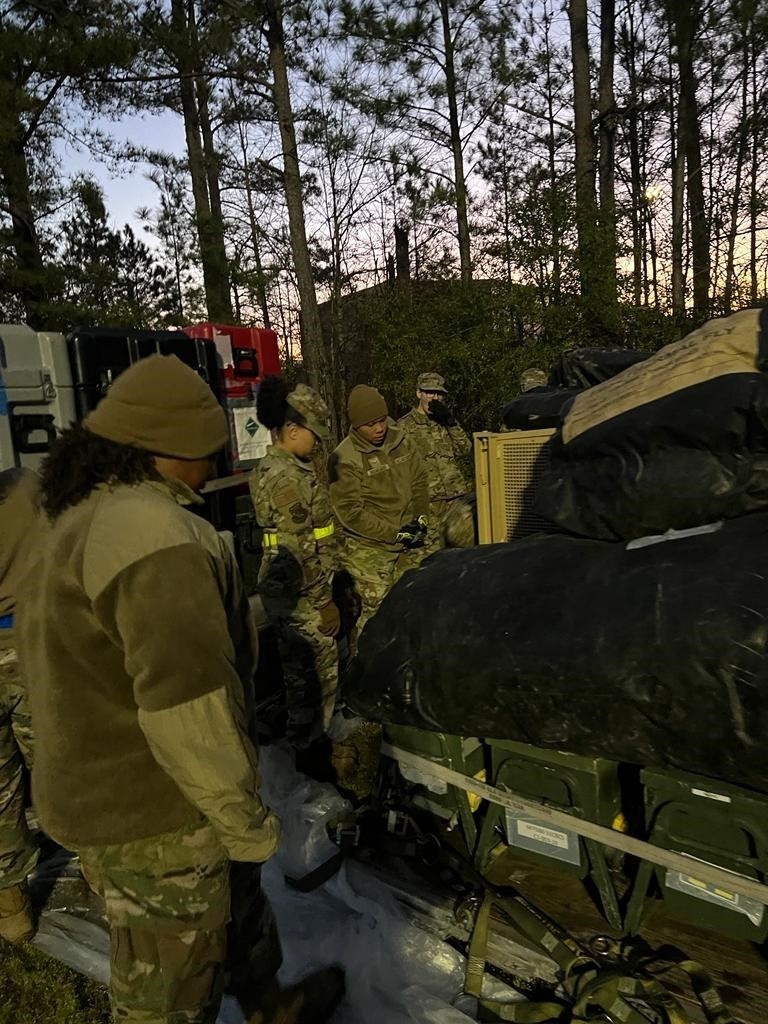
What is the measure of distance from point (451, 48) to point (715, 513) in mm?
12514

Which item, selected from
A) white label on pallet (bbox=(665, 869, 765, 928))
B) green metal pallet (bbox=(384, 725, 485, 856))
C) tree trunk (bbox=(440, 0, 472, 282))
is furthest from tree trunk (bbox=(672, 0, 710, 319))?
white label on pallet (bbox=(665, 869, 765, 928))

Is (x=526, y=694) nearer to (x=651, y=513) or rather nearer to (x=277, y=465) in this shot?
(x=651, y=513)

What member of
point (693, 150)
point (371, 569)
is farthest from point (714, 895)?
point (693, 150)

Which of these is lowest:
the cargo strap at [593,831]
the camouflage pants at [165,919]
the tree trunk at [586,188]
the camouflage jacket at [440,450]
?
the cargo strap at [593,831]

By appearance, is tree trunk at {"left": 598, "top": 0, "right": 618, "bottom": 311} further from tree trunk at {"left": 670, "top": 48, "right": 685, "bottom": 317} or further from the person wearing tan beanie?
the person wearing tan beanie

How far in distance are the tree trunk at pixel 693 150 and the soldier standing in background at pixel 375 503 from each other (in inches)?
227

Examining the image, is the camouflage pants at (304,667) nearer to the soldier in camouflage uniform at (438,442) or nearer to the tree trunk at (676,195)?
the soldier in camouflage uniform at (438,442)

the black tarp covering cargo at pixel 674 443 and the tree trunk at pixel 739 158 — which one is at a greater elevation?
the tree trunk at pixel 739 158

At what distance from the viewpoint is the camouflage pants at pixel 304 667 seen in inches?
145

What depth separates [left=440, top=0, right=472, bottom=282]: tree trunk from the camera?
11750mm

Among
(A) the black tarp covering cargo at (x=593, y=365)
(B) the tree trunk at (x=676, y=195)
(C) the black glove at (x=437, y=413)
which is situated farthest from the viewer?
(B) the tree trunk at (x=676, y=195)

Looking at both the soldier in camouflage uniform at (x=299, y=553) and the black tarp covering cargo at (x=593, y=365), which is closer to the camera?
the black tarp covering cargo at (x=593, y=365)

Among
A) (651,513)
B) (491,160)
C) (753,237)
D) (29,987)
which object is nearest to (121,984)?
(29,987)

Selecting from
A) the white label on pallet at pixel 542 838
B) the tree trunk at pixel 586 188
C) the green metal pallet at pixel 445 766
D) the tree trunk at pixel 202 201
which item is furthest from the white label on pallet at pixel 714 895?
the tree trunk at pixel 202 201
